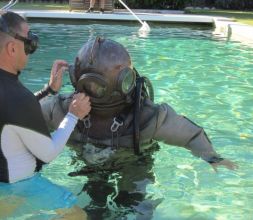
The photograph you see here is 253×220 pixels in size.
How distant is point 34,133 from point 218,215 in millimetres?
1858

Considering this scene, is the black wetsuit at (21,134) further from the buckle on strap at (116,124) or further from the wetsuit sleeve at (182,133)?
the wetsuit sleeve at (182,133)

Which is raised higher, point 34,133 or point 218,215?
point 34,133

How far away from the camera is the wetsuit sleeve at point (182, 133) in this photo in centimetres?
351

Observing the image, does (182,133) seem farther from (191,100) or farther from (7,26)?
(191,100)

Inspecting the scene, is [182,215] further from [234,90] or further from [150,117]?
[234,90]

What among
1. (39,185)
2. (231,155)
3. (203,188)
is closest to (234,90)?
(231,155)

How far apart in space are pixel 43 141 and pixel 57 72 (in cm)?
104

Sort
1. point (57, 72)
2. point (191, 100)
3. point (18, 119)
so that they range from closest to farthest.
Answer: point (18, 119), point (57, 72), point (191, 100)

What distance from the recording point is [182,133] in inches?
139

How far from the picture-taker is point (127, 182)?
3877 millimetres

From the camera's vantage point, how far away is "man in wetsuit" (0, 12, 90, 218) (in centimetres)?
299

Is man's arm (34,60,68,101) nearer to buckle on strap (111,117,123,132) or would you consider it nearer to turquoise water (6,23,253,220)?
turquoise water (6,23,253,220)

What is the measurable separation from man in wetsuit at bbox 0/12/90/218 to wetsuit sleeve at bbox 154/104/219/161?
2.15 ft

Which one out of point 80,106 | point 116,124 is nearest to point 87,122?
point 116,124
